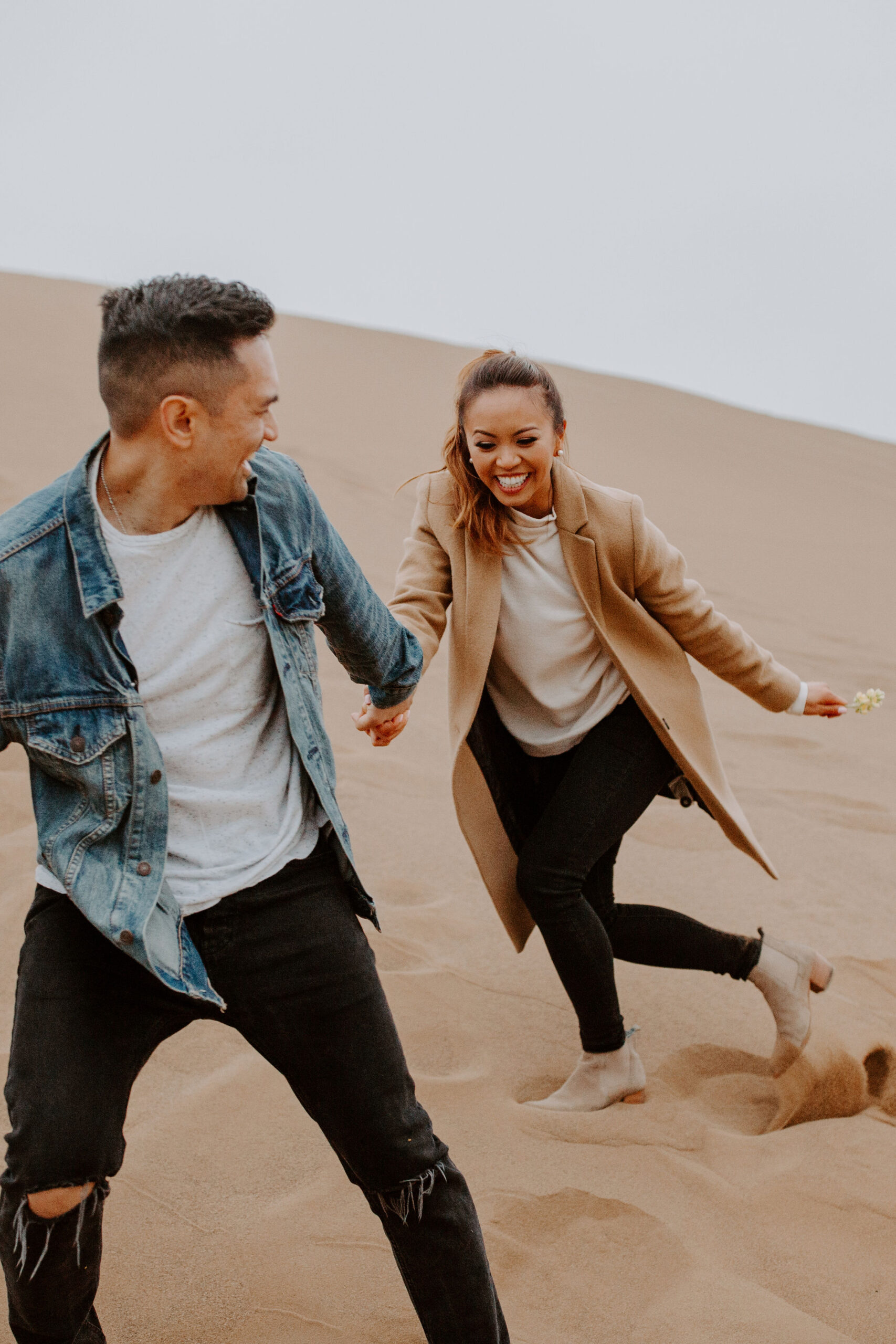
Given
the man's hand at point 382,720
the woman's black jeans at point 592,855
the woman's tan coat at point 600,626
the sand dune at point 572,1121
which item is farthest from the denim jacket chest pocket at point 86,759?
the woman's black jeans at point 592,855

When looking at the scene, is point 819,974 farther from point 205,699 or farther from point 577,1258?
point 205,699

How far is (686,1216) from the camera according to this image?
2596 millimetres

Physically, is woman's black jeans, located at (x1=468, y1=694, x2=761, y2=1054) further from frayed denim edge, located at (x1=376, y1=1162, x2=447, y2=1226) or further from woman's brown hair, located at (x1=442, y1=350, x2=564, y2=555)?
frayed denim edge, located at (x1=376, y1=1162, x2=447, y2=1226)

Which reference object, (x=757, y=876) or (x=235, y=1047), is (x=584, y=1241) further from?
(x=757, y=876)

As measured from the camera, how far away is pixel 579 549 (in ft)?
9.65

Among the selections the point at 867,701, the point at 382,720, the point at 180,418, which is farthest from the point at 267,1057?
the point at 867,701

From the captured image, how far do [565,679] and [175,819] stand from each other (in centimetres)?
134

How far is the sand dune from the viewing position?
2348 millimetres

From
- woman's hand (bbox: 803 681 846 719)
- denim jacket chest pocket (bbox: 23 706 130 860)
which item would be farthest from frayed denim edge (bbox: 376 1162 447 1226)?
woman's hand (bbox: 803 681 846 719)

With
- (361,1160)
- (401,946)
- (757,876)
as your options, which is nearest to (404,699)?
(361,1160)

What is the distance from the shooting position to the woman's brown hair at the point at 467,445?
291 centimetres

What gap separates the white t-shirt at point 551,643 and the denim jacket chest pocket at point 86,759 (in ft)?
4.43

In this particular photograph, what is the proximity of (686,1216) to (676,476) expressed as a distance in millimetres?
13806

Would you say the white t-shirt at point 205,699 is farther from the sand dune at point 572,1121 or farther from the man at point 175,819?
the sand dune at point 572,1121
